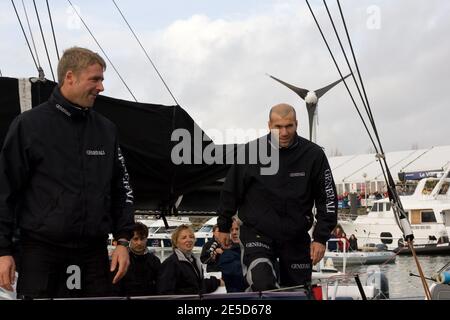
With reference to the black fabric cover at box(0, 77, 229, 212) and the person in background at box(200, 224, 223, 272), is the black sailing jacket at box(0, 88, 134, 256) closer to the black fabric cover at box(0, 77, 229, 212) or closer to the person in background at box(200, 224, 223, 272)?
the black fabric cover at box(0, 77, 229, 212)

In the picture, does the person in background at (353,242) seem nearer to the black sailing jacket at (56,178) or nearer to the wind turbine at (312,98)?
the wind turbine at (312,98)

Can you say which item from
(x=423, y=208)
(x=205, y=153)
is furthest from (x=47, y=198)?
(x=423, y=208)

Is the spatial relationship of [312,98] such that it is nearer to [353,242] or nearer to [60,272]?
[60,272]

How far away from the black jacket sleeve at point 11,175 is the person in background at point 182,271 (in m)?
2.52

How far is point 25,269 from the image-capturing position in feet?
12.0

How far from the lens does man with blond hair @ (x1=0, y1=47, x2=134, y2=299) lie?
3.62 meters

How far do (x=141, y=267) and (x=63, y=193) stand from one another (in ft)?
10.1

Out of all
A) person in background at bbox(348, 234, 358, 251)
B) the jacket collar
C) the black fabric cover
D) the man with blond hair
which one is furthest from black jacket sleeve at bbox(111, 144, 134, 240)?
person in background at bbox(348, 234, 358, 251)

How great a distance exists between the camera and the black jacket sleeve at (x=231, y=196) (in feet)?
16.1

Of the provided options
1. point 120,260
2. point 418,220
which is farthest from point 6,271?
point 418,220

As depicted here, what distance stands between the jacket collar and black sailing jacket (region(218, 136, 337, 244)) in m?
1.42
